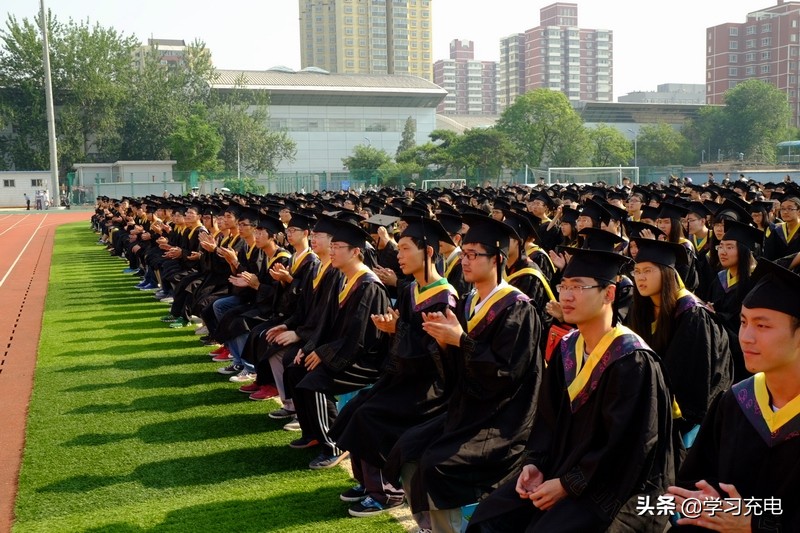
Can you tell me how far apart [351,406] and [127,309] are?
9536mm

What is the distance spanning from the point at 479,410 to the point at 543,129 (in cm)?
6067

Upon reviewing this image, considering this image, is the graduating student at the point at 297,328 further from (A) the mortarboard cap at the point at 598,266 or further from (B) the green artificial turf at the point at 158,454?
(A) the mortarboard cap at the point at 598,266

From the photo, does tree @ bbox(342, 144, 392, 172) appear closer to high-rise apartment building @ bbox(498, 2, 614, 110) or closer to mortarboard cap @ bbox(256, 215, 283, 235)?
mortarboard cap @ bbox(256, 215, 283, 235)

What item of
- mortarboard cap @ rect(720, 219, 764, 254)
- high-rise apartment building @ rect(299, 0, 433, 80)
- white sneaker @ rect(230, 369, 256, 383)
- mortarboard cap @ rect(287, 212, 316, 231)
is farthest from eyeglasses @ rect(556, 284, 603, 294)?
high-rise apartment building @ rect(299, 0, 433, 80)

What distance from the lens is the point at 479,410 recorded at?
4410mm

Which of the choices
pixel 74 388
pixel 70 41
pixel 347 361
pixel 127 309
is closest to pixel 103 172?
pixel 70 41

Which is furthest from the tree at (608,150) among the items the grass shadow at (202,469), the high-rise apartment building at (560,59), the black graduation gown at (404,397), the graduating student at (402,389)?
the high-rise apartment building at (560,59)

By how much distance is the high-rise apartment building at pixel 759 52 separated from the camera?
328ft

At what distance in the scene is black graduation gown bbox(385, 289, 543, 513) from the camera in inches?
166

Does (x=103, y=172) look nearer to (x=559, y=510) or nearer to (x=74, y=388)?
(x=74, y=388)

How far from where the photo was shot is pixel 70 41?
5991 centimetres

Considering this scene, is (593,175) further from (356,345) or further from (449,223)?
(356,345)

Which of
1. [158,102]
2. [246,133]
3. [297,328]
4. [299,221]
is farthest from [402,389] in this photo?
[246,133]

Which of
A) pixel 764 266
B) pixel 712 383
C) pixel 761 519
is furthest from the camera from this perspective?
pixel 712 383
